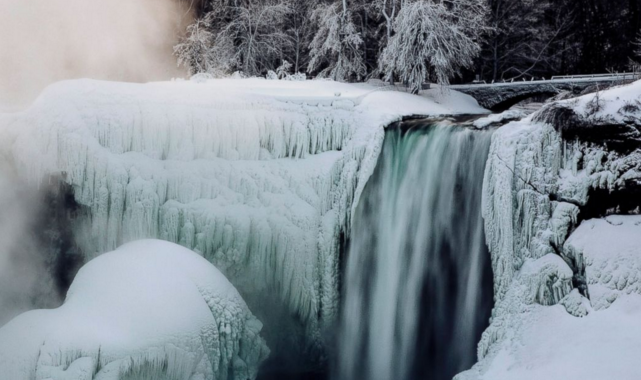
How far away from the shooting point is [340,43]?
15844 millimetres

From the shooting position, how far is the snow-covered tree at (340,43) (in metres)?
15.8

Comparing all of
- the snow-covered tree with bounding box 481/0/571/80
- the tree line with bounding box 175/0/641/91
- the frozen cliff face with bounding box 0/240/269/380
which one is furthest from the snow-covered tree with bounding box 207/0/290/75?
the frozen cliff face with bounding box 0/240/269/380

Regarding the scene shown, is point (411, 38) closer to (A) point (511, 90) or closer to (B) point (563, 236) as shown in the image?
(A) point (511, 90)

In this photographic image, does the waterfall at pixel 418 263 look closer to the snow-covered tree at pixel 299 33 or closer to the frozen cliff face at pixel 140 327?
the frozen cliff face at pixel 140 327

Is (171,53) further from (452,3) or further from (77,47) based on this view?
(452,3)

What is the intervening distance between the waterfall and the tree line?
11.9 feet

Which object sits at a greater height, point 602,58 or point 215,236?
point 602,58

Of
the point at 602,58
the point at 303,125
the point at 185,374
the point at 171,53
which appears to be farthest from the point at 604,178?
the point at 171,53

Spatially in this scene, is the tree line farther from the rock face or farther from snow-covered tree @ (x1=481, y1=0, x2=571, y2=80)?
the rock face

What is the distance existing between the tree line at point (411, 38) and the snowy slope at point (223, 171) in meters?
3.30

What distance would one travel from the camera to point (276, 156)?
34.1 ft

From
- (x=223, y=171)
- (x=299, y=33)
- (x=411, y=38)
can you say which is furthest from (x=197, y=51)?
(x=223, y=171)

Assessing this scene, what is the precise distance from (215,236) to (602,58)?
1793 cm

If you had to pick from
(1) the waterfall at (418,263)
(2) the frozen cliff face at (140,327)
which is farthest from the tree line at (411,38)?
(2) the frozen cliff face at (140,327)
